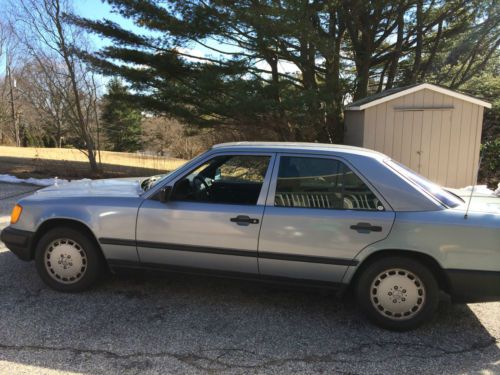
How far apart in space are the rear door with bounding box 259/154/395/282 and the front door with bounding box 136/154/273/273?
128 millimetres

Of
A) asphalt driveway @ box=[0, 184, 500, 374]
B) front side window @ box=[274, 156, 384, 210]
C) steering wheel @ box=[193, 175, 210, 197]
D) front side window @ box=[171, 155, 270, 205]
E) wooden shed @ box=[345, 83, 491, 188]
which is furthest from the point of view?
wooden shed @ box=[345, 83, 491, 188]

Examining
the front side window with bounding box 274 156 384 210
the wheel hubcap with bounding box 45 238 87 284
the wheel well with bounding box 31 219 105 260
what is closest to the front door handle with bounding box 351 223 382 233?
the front side window with bounding box 274 156 384 210

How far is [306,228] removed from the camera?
364 centimetres

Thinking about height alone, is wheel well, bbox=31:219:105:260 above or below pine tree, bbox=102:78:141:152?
below

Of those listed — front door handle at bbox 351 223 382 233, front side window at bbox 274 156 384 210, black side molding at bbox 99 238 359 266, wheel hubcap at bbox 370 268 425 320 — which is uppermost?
front side window at bbox 274 156 384 210

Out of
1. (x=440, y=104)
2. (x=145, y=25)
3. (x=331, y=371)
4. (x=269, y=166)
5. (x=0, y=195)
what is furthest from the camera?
(x=145, y=25)

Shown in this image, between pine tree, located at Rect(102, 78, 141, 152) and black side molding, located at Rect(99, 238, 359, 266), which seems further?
pine tree, located at Rect(102, 78, 141, 152)

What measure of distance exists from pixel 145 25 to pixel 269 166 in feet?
39.2

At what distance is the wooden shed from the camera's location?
1045 cm

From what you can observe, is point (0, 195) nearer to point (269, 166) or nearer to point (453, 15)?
point (269, 166)

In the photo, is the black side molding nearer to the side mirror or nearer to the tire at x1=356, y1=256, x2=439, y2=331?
the tire at x1=356, y1=256, x2=439, y2=331

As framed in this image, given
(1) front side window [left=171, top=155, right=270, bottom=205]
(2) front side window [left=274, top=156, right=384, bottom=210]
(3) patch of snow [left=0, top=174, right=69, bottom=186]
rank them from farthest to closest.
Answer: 1. (3) patch of snow [left=0, top=174, right=69, bottom=186]
2. (1) front side window [left=171, top=155, right=270, bottom=205]
3. (2) front side window [left=274, top=156, right=384, bottom=210]

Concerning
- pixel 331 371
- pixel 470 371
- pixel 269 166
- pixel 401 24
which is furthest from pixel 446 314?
pixel 401 24

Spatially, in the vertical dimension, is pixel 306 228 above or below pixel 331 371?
above
